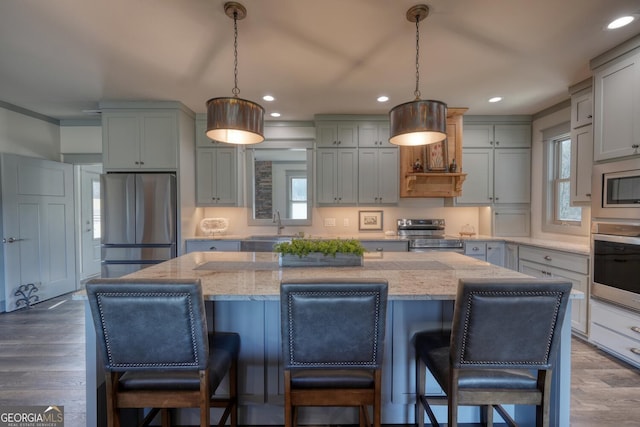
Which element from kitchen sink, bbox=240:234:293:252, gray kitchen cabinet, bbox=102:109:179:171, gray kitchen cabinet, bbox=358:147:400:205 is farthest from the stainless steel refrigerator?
gray kitchen cabinet, bbox=358:147:400:205

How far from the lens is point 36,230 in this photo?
395cm

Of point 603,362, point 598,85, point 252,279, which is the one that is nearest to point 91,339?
point 252,279

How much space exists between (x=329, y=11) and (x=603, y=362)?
11.5ft

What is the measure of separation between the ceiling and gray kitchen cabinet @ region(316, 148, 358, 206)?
0.79 metres

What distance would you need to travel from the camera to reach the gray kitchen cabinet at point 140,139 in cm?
358

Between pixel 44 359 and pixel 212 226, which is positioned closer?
pixel 44 359

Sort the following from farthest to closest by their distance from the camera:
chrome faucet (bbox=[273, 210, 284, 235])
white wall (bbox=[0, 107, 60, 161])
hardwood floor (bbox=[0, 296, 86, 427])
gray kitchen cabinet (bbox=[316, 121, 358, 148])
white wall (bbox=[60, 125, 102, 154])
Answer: white wall (bbox=[60, 125, 102, 154]) < chrome faucet (bbox=[273, 210, 284, 235]) < gray kitchen cabinet (bbox=[316, 121, 358, 148]) < white wall (bbox=[0, 107, 60, 161]) < hardwood floor (bbox=[0, 296, 86, 427])

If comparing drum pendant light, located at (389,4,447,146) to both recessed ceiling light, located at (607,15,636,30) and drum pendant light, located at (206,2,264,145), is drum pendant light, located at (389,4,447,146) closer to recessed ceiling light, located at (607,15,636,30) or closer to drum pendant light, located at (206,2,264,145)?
drum pendant light, located at (206,2,264,145)

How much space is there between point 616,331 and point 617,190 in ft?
3.89

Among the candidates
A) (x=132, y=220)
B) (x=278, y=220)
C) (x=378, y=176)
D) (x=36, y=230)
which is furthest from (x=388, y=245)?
(x=36, y=230)

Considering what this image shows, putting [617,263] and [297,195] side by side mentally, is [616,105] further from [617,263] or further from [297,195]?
[297,195]

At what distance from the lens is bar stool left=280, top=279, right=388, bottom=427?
1.11 m

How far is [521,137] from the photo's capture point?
4.06 m

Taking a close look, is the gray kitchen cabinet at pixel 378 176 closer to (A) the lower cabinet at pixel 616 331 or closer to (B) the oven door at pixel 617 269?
(B) the oven door at pixel 617 269
